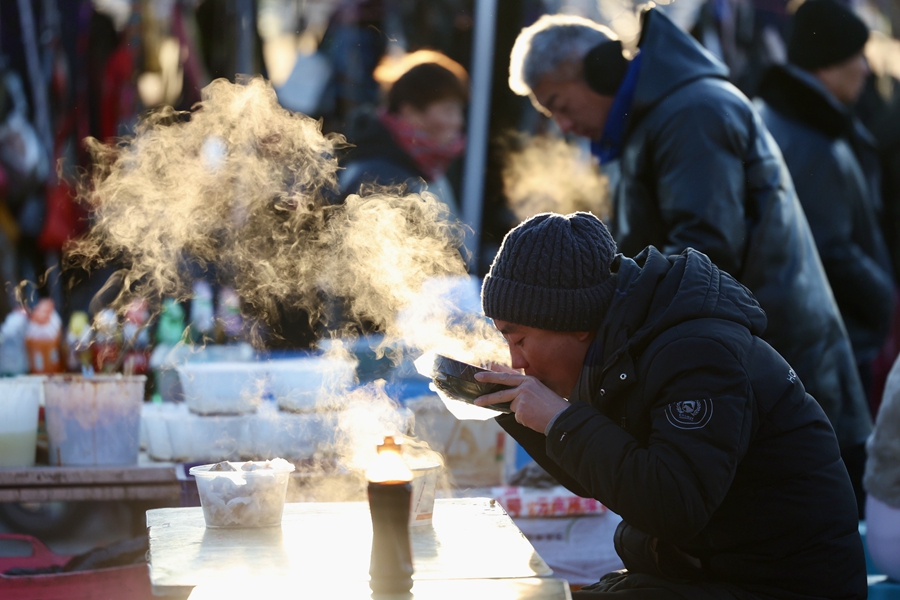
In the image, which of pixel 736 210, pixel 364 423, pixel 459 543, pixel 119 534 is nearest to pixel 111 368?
pixel 119 534

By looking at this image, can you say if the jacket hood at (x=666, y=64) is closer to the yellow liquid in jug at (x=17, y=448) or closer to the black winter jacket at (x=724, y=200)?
the black winter jacket at (x=724, y=200)

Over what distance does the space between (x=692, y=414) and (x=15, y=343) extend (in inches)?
134

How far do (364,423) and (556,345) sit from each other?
1205 millimetres

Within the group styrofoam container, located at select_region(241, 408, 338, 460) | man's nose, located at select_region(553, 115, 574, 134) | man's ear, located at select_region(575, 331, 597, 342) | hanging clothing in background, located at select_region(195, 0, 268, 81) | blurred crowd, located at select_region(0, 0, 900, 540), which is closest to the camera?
man's ear, located at select_region(575, 331, 597, 342)

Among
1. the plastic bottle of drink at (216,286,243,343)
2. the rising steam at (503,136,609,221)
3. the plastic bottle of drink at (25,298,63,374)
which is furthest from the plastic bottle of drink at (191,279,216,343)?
the rising steam at (503,136,609,221)

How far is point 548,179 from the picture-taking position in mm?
5543

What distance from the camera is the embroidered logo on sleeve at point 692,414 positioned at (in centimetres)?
168

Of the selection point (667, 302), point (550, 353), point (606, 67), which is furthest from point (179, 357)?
point (667, 302)

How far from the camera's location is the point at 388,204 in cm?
370

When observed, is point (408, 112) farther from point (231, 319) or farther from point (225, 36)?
point (225, 36)

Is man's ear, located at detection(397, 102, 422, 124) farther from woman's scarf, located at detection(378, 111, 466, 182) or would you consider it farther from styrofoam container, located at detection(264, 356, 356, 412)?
styrofoam container, located at detection(264, 356, 356, 412)

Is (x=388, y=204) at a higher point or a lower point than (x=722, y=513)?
higher

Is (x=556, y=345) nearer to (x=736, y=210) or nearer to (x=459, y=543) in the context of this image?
(x=459, y=543)

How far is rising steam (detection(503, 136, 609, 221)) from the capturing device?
18.1 ft
